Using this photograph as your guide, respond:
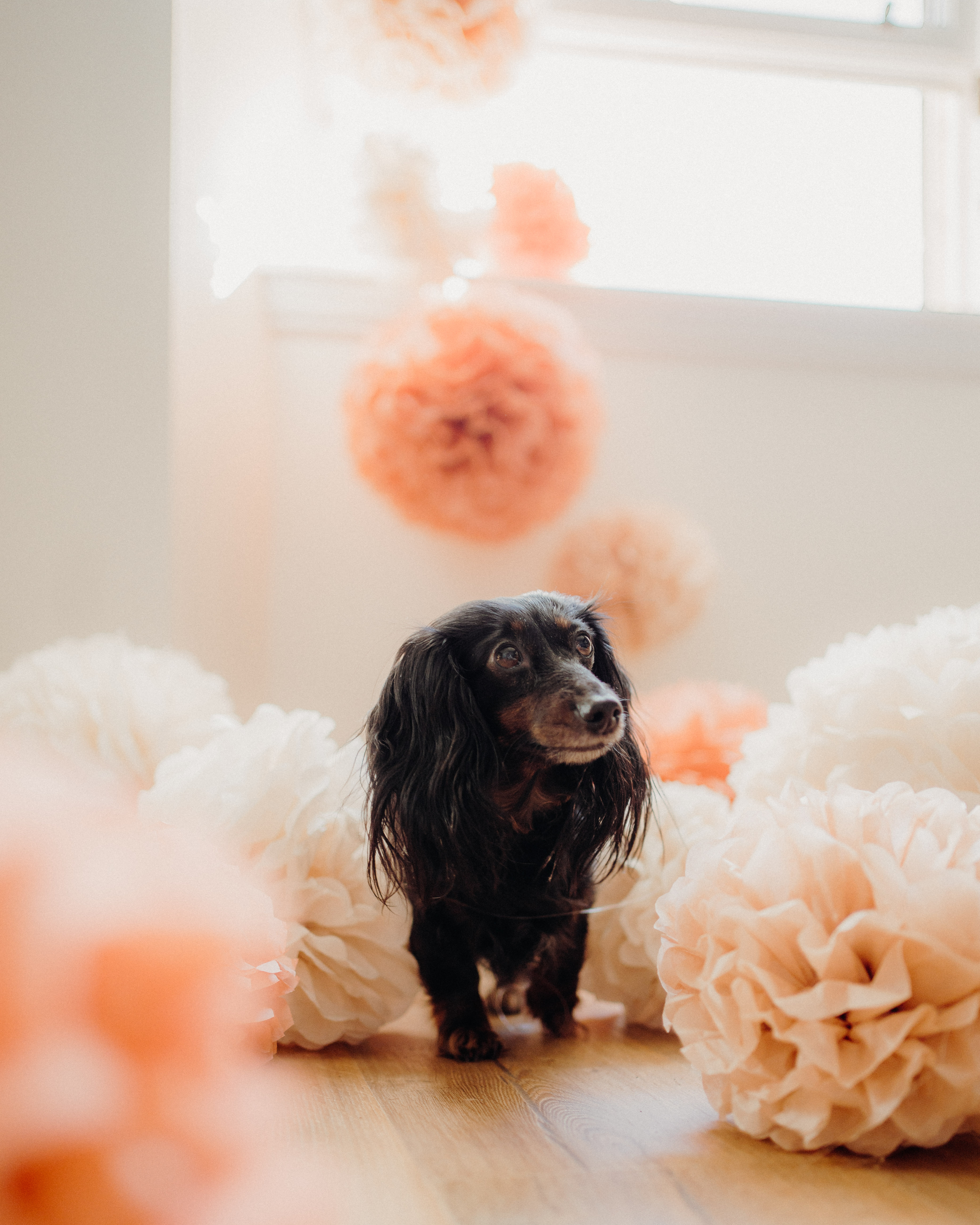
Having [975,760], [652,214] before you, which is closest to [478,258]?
[652,214]

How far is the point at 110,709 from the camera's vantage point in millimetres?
1354

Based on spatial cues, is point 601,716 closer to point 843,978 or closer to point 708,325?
point 843,978

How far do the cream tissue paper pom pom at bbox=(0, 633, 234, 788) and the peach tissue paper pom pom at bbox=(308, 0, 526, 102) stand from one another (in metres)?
1.30

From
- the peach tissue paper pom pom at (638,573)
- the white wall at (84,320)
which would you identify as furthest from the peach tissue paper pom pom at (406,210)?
the peach tissue paper pom pom at (638,573)

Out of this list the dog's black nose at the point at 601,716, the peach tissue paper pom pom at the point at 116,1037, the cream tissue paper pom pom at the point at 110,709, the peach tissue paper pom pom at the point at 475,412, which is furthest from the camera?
the peach tissue paper pom pom at the point at 475,412

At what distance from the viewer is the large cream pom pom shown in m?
0.70

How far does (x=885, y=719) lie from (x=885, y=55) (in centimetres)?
202

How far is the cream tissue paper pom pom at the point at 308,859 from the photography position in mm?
1068

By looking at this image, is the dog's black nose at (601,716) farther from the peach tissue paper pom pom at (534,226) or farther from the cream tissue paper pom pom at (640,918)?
the peach tissue paper pom pom at (534,226)

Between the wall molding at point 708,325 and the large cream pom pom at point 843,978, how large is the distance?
5.05 ft

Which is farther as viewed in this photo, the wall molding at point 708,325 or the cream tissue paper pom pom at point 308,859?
the wall molding at point 708,325

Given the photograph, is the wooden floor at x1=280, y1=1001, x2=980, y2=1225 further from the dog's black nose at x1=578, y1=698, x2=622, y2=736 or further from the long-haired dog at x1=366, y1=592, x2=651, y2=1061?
the dog's black nose at x1=578, y1=698, x2=622, y2=736

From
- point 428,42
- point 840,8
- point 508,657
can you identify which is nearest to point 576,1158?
point 508,657

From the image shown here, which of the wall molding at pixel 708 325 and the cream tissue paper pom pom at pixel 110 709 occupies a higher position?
the wall molding at pixel 708 325
